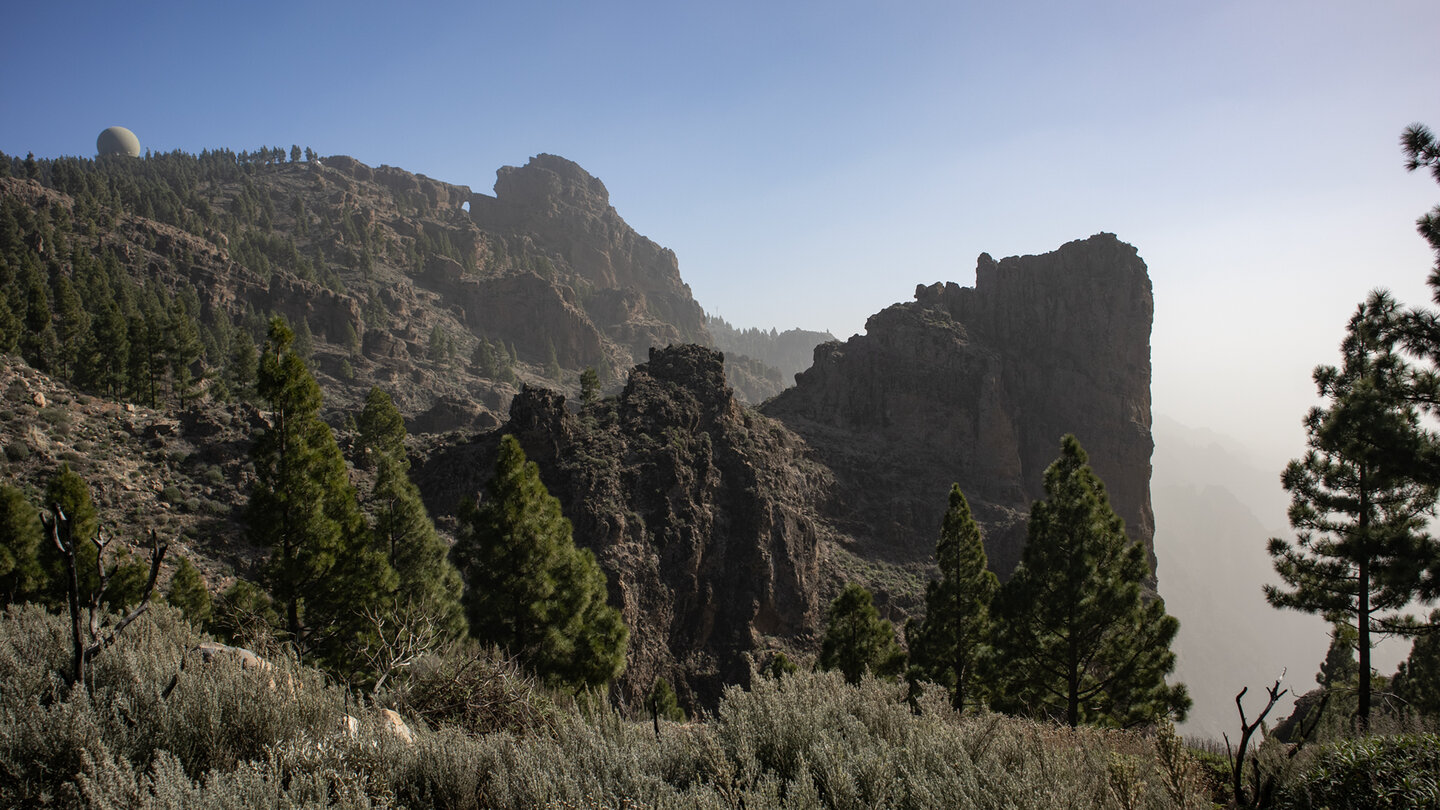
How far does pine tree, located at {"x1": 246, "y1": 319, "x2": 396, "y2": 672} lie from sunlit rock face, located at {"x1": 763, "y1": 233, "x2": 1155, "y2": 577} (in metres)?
41.5

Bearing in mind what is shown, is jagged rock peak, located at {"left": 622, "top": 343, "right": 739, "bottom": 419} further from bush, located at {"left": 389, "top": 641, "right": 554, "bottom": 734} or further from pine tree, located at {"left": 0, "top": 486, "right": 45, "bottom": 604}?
bush, located at {"left": 389, "top": 641, "right": 554, "bottom": 734}

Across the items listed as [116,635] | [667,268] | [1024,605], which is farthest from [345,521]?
[667,268]

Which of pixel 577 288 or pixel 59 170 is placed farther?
pixel 577 288

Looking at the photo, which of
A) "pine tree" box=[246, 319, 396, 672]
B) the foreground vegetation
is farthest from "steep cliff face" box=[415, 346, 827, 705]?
the foreground vegetation

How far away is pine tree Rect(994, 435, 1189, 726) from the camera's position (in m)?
15.1

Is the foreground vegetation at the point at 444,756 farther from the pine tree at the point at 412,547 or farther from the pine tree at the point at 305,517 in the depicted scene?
the pine tree at the point at 412,547

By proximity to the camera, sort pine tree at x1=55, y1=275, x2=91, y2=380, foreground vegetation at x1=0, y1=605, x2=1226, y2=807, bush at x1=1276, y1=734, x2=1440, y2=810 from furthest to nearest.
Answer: pine tree at x1=55, y1=275, x2=91, y2=380, bush at x1=1276, y1=734, x2=1440, y2=810, foreground vegetation at x1=0, y1=605, x2=1226, y2=807

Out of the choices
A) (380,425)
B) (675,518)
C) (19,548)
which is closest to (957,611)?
(675,518)

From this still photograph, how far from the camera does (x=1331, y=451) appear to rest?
12.8m

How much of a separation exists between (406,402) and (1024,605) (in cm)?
7188

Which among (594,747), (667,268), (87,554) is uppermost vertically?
(667,268)

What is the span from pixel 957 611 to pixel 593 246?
151728 millimetres

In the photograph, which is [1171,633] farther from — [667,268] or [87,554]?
[667,268]

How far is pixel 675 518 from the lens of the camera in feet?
111
